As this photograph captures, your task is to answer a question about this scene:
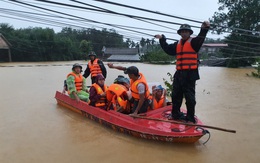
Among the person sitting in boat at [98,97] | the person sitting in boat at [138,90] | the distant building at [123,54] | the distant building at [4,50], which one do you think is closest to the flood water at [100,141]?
the person sitting in boat at [98,97]

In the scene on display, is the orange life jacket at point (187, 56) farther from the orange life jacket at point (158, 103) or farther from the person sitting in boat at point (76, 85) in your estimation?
the person sitting in boat at point (76, 85)

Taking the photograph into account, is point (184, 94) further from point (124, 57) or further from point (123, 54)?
point (123, 54)

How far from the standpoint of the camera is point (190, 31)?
3990 millimetres

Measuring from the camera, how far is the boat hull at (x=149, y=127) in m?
4.09

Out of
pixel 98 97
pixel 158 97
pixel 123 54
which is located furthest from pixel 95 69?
pixel 123 54

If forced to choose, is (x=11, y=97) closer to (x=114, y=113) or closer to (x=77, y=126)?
(x=77, y=126)

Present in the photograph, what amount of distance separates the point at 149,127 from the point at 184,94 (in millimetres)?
782

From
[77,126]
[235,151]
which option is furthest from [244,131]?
[77,126]

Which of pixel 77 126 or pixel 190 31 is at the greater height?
pixel 190 31

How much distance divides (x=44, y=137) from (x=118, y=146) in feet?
4.84

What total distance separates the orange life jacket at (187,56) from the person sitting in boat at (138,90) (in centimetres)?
76

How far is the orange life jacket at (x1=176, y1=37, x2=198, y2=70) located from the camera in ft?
13.1

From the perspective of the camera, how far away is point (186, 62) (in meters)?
4.06

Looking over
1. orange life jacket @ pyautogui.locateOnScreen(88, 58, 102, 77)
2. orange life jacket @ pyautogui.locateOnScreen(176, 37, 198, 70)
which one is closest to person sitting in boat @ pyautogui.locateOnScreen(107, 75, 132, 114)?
orange life jacket @ pyautogui.locateOnScreen(176, 37, 198, 70)
